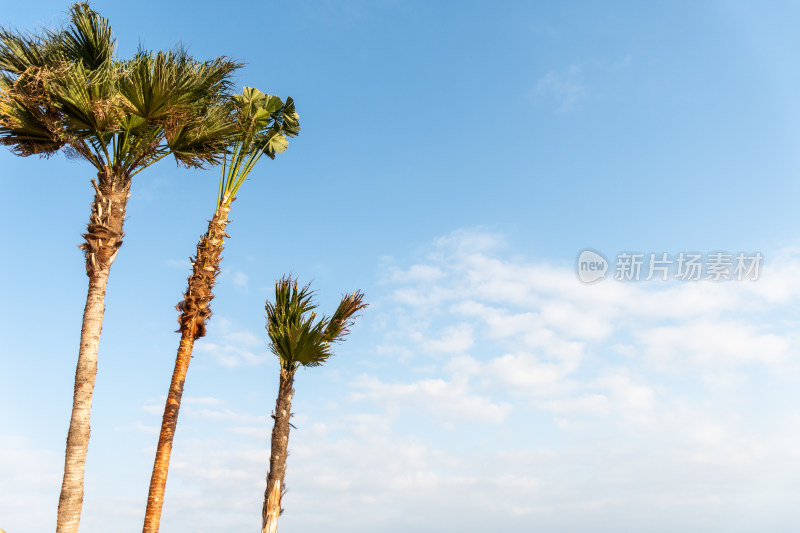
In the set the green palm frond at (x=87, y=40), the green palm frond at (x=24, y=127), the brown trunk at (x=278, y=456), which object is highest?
the green palm frond at (x=87, y=40)

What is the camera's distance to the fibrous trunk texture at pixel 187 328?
13063 millimetres

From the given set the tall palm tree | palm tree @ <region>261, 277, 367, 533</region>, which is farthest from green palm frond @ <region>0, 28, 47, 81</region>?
palm tree @ <region>261, 277, 367, 533</region>

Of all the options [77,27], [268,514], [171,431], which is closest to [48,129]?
[77,27]

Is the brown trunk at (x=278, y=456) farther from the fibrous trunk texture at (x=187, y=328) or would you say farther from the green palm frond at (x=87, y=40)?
the green palm frond at (x=87, y=40)

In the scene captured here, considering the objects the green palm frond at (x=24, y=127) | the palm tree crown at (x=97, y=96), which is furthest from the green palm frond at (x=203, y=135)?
the green palm frond at (x=24, y=127)

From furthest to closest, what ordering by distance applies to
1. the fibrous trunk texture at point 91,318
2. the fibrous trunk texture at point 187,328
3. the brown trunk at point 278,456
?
the brown trunk at point 278,456, the fibrous trunk texture at point 187,328, the fibrous trunk texture at point 91,318

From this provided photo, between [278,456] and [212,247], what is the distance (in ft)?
16.1

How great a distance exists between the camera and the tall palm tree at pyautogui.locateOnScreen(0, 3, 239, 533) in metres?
12.6

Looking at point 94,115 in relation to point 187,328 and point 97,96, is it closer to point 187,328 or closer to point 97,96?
point 97,96

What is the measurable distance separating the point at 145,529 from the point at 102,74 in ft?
30.5

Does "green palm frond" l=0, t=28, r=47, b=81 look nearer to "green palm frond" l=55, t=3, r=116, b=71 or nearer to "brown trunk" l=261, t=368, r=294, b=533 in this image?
"green palm frond" l=55, t=3, r=116, b=71

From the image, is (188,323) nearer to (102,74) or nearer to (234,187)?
(234,187)

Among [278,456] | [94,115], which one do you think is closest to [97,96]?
[94,115]

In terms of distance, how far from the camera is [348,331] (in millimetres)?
14930
